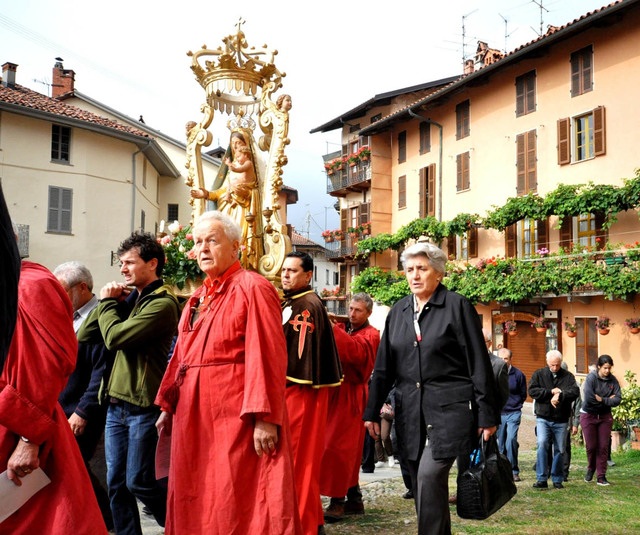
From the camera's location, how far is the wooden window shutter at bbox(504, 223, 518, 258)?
23875 mm

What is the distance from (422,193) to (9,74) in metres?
18.7

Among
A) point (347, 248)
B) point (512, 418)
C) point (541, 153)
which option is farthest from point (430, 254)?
point (347, 248)

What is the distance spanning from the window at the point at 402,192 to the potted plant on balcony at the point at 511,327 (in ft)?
30.6

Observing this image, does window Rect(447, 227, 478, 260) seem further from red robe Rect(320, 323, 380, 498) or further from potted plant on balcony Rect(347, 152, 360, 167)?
red robe Rect(320, 323, 380, 498)

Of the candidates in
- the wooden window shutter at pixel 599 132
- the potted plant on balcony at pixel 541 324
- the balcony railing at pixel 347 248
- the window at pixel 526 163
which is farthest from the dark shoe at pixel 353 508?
the balcony railing at pixel 347 248

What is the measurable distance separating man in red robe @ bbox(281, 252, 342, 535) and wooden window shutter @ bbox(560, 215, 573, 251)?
1813 centimetres

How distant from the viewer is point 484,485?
387 centimetres

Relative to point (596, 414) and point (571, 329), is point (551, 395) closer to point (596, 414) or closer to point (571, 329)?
point (596, 414)

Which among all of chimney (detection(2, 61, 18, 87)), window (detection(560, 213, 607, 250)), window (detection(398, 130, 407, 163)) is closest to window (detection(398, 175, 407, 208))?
window (detection(398, 130, 407, 163))

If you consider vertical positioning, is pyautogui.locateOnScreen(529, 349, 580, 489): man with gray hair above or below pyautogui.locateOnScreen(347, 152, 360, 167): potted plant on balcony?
below

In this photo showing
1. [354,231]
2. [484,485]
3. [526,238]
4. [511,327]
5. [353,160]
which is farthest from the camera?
[353,160]

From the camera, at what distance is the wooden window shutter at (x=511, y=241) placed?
23875 mm

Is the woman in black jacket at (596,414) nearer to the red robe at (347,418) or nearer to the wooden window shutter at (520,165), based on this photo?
the red robe at (347,418)

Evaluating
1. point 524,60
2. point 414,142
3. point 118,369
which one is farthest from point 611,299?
point 118,369
